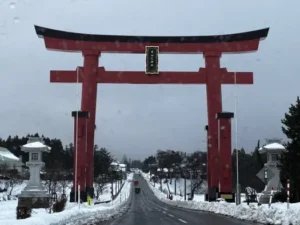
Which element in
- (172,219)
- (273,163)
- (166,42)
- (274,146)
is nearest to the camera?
(172,219)

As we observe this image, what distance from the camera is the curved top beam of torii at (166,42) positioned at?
119 ft

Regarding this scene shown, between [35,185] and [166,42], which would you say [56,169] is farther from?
[166,42]

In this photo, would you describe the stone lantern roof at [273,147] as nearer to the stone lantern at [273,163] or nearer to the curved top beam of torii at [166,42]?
the stone lantern at [273,163]

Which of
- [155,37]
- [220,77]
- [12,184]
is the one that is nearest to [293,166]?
[220,77]

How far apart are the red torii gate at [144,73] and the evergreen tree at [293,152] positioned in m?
7.39

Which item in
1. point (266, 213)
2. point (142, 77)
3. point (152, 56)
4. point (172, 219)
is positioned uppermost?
point (152, 56)

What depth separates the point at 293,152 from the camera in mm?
28719

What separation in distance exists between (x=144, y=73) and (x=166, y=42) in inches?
113

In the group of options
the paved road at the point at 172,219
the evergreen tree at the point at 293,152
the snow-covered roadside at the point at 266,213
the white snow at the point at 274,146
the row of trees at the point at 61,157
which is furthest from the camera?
the row of trees at the point at 61,157

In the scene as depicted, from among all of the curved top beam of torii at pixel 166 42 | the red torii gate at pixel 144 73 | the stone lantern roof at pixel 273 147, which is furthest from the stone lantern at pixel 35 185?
the stone lantern roof at pixel 273 147

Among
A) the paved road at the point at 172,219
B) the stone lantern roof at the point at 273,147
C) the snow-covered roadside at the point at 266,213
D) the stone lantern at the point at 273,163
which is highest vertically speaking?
the stone lantern roof at the point at 273,147

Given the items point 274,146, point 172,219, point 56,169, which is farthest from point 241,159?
point 172,219

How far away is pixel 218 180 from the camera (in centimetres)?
3719

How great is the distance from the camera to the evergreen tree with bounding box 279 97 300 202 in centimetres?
2775
